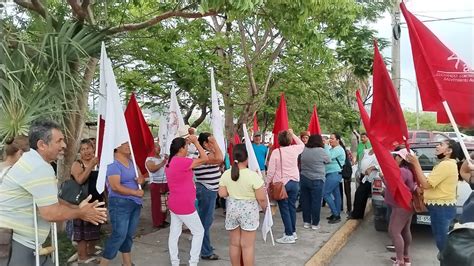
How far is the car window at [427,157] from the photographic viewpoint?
294 inches

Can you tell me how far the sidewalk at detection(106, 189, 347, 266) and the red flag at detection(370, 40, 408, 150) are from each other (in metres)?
1.97

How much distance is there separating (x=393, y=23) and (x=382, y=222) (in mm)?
6461

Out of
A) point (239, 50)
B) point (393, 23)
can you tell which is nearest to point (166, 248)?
point (239, 50)

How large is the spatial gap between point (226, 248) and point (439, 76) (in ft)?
12.3

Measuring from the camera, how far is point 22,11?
6223 millimetres

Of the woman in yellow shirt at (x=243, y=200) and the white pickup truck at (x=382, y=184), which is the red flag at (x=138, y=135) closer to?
the woman in yellow shirt at (x=243, y=200)

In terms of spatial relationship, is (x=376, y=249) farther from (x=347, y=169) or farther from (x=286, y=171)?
(x=347, y=169)

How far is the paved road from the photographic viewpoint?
637cm

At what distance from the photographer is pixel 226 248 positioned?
21.4 ft

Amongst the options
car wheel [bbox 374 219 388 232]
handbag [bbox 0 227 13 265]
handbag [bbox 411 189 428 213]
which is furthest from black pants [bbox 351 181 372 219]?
handbag [bbox 0 227 13 265]

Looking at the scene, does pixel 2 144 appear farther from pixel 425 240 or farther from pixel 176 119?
pixel 425 240

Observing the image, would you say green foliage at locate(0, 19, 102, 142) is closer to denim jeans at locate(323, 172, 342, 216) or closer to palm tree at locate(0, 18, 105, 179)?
palm tree at locate(0, 18, 105, 179)

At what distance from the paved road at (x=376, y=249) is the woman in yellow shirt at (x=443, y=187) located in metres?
1.10

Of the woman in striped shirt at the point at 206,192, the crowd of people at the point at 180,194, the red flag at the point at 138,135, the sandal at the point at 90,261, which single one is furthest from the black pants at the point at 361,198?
the sandal at the point at 90,261
